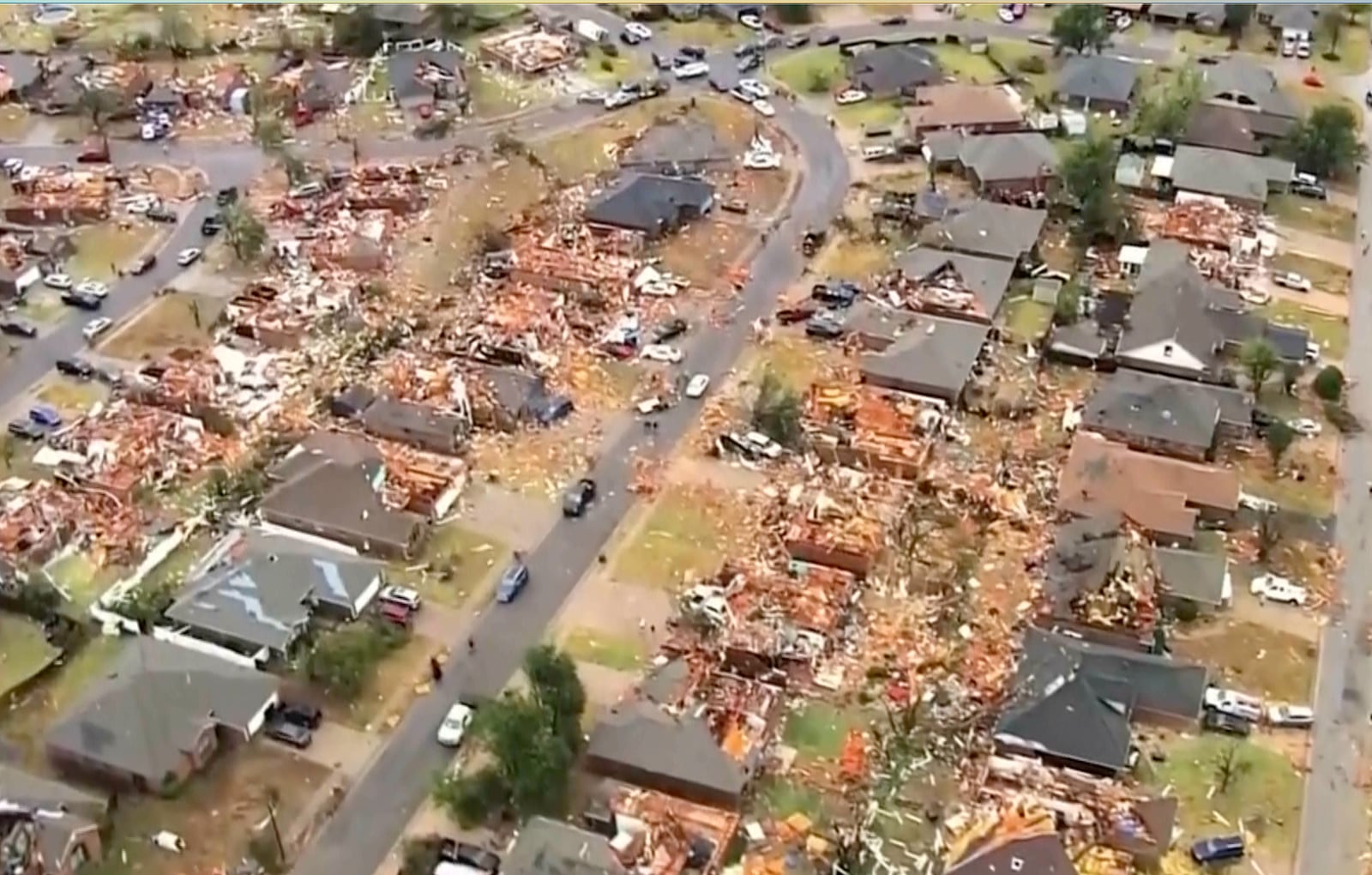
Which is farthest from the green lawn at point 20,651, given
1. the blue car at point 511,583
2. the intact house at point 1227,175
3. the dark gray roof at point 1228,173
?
the dark gray roof at point 1228,173

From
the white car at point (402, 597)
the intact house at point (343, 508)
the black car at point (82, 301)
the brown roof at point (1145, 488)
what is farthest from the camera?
the black car at point (82, 301)

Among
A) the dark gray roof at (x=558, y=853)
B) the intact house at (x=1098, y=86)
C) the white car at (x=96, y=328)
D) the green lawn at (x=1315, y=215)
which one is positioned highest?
the intact house at (x=1098, y=86)

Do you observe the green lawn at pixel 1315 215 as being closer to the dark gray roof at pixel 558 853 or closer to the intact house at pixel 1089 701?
the intact house at pixel 1089 701

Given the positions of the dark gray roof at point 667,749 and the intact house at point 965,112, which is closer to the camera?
the dark gray roof at point 667,749

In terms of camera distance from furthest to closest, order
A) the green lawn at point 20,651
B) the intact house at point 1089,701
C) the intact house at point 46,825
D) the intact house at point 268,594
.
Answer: the intact house at point 268,594, the green lawn at point 20,651, the intact house at point 1089,701, the intact house at point 46,825

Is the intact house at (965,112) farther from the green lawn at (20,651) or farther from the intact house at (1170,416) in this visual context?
the green lawn at (20,651)

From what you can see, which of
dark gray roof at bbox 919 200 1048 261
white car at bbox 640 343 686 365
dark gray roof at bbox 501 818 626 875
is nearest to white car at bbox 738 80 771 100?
dark gray roof at bbox 919 200 1048 261

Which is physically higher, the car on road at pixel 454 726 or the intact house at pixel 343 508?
the intact house at pixel 343 508

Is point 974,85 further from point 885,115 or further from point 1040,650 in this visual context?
point 1040,650
